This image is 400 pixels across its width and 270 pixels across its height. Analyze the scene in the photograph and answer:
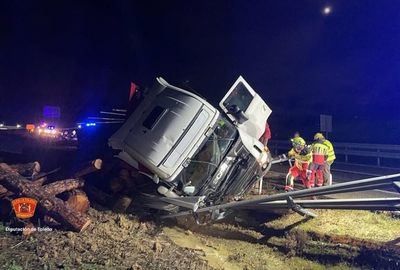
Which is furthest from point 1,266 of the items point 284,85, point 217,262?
point 284,85

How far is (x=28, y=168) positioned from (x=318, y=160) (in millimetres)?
6194

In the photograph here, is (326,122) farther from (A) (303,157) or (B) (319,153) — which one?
(A) (303,157)

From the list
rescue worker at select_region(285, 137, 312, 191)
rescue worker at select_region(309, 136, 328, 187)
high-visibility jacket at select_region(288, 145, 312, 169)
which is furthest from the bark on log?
rescue worker at select_region(309, 136, 328, 187)

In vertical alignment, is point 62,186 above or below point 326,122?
below

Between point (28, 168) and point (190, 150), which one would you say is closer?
point (190, 150)

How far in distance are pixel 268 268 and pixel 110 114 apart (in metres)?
4.89

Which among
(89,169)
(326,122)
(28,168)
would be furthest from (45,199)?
(326,122)

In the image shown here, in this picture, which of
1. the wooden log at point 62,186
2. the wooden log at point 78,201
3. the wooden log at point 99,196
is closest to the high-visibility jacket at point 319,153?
the wooden log at point 99,196

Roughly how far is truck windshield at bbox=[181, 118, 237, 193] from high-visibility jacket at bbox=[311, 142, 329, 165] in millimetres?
2319

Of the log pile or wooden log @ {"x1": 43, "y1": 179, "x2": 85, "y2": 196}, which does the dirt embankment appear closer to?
the log pile

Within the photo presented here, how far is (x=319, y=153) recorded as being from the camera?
7.56 meters

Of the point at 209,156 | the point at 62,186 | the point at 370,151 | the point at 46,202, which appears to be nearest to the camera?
the point at 46,202

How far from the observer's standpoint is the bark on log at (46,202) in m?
5.62

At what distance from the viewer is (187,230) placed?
648 cm
